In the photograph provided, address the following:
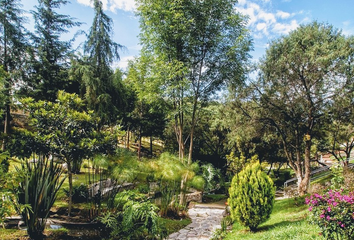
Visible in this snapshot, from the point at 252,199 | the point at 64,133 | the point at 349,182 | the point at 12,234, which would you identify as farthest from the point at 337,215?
the point at 12,234

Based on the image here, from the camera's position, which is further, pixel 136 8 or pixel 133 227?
pixel 136 8

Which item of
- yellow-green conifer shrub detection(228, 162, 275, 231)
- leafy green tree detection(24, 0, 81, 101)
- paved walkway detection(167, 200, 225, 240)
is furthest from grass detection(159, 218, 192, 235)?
leafy green tree detection(24, 0, 81, 101)

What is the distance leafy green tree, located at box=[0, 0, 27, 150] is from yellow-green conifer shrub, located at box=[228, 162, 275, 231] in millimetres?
13134

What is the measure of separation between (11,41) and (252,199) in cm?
1517

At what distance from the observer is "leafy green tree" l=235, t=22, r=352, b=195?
7855mm

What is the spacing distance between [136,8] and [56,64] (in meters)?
7.58

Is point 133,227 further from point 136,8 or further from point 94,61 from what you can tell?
point 94,61

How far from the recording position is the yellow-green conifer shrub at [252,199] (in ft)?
16.7

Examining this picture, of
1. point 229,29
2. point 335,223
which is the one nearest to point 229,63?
point 229,29

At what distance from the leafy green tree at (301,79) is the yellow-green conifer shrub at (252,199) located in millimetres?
4827

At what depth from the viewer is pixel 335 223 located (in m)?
Answer: 2.91

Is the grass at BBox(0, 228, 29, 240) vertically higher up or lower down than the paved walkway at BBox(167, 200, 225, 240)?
higher up

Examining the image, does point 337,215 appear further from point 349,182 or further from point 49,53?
point 49,53

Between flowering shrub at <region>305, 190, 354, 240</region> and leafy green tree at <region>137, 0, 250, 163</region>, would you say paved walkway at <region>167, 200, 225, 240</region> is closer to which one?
flowering shrub at <region>305, 190, 354, 240</region>
